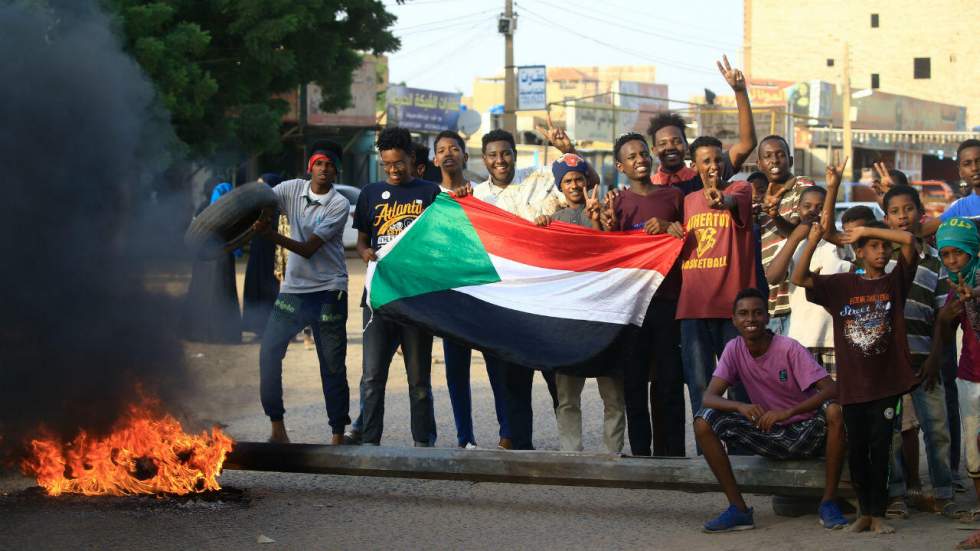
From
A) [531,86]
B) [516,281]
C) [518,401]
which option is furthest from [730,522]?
[531,86]

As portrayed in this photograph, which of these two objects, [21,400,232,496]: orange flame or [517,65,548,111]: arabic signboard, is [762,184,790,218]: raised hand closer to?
[21,400,232,496]: orange flame

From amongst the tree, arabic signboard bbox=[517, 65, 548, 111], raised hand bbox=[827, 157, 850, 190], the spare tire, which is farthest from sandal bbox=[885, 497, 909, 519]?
arabic signboard bbox=[517, 65, 548, 111]

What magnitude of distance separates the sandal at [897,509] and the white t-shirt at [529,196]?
2669 millimetres

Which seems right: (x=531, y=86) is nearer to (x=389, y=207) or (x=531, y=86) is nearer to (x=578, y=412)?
(x=389, y=207)

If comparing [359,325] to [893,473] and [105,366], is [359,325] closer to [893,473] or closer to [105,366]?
[105,366]

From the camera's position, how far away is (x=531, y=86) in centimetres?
4062

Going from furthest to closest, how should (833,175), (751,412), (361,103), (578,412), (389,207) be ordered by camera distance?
(361,103), (389,207), (578,412), (833,175), (751,412)

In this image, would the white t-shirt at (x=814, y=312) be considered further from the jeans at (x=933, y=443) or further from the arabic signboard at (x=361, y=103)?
the arabic signboard at (x=361, y=103)

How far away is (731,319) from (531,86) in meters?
34.5

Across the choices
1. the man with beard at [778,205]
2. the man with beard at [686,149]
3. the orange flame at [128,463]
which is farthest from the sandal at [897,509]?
the orange flame at [128,463]

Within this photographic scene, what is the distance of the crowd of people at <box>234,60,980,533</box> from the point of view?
593 centimetres

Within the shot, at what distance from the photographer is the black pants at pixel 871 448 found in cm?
576

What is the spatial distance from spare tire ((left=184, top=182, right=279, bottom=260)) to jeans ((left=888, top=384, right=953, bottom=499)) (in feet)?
12.0

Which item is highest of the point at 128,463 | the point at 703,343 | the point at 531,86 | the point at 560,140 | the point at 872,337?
the point at 531,86
